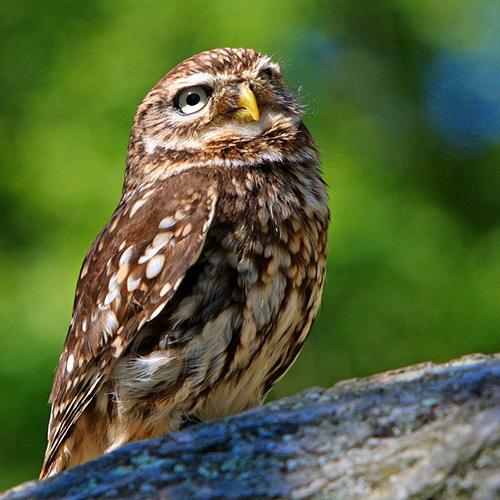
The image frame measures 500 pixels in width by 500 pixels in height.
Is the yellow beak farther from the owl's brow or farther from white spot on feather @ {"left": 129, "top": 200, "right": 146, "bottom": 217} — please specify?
white spot on feather @ {"left": 129, "top": 200, "right": 146, "bottom": 217}

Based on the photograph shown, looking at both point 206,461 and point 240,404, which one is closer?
point 206,461

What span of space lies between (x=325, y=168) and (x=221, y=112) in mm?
2280

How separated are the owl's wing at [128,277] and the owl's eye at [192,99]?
13.6 inches

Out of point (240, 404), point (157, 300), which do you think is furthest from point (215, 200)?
point (240, 404)

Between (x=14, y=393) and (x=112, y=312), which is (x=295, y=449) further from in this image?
(x=14, y=393)

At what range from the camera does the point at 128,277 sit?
10.0ft

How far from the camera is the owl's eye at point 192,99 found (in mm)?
3422

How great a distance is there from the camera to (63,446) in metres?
3.19

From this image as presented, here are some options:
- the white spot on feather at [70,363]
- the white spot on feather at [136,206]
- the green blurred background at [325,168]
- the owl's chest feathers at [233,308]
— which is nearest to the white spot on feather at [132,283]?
the owl's chest feathers at [233,308]

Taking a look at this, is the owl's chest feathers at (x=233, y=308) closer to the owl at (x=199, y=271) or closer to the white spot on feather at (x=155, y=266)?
the owl at (x=199, y=271)

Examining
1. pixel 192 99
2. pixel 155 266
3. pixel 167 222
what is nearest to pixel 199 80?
pixel 192 99

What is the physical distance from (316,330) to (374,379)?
3284mm

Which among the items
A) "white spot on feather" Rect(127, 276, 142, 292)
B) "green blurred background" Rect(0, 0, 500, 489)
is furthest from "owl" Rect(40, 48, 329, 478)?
"green blurred background" Rect(0, 0, 500, 489)

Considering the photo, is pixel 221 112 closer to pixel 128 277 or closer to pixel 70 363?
pixel 128 277
